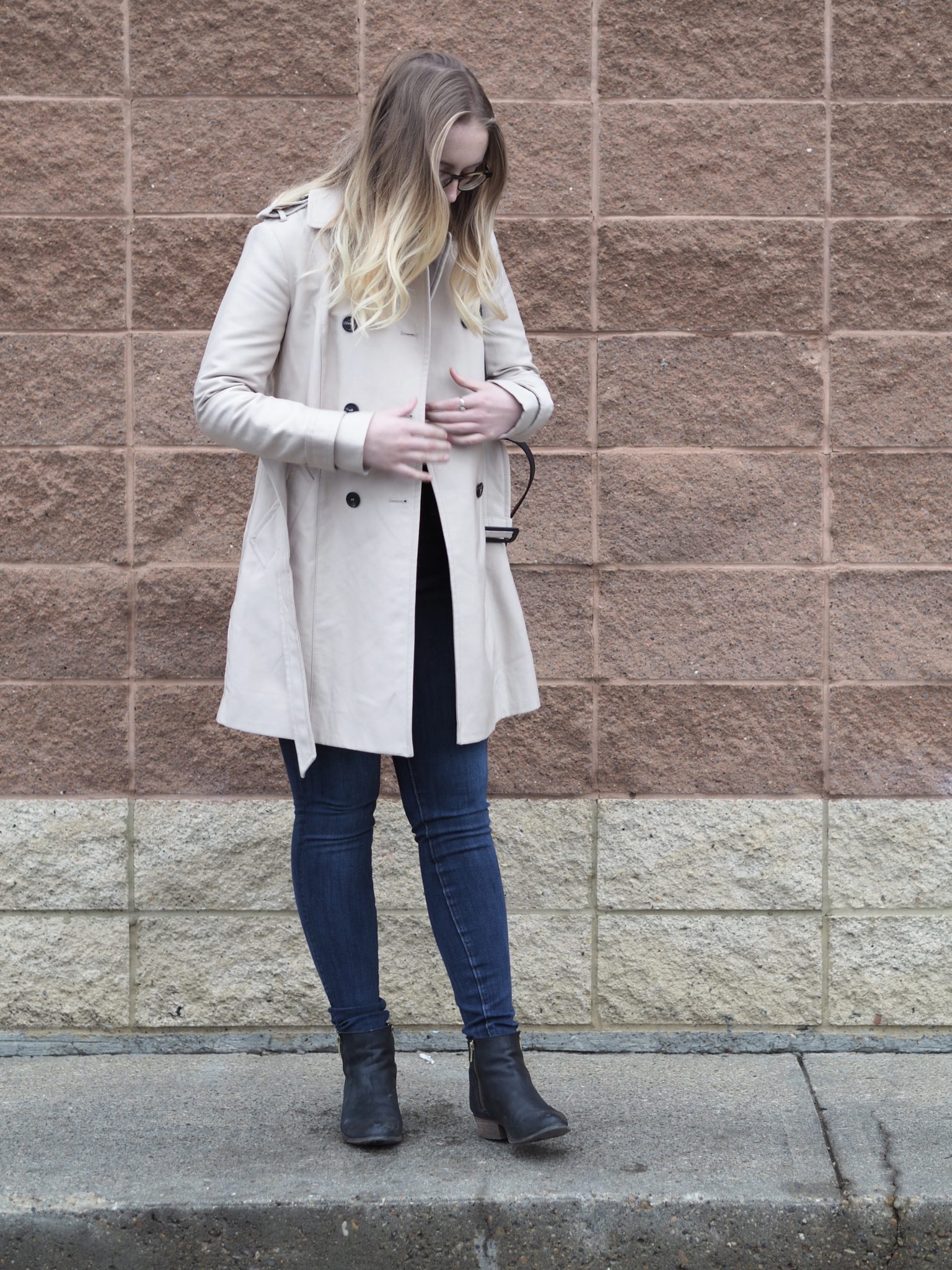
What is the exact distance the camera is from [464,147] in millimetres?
2279

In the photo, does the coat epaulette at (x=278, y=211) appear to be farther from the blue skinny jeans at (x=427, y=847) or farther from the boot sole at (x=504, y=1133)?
the boot sole at (x=504, y=1133)

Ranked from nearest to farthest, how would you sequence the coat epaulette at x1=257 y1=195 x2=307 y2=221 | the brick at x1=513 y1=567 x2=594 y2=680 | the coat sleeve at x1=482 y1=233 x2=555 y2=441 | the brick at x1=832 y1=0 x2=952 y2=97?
the coat epaulette at x1=257 y1=195 x2=307 y2=221 → the coat sleeve at x1=482 y1=233 x2=555 y2=441 → the brick at x1=832 y1=0 x2=952 y2=97 → the brick at x1=513 y1=567 x2=594 y2=680

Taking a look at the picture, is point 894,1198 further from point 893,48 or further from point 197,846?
point 893,48

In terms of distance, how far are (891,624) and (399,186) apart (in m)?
1.65

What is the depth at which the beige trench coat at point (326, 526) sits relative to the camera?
2.30 m

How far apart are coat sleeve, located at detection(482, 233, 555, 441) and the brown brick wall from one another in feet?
1.97

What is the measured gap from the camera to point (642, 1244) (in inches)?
90.1

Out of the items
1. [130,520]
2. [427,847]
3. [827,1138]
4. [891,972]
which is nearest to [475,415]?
→ [427,847]

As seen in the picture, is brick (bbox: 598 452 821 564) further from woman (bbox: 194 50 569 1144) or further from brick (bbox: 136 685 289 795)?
brick (bbox: 136 685 289 795)

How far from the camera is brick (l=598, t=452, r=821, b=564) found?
318cm

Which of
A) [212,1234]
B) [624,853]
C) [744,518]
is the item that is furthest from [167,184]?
[212,1234]

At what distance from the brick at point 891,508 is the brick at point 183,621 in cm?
148

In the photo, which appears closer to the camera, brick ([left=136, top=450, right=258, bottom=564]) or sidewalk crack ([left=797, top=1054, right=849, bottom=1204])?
sidewalk crack ([left=797, top=1054, right=849, bottom=1204])

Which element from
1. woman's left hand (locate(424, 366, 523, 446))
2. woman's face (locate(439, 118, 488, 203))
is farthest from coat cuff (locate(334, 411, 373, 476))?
woman's face (locate(439, 118, 488, 203))
